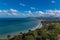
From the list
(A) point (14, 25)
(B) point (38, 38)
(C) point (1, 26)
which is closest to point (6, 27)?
(C) point (1, 26)

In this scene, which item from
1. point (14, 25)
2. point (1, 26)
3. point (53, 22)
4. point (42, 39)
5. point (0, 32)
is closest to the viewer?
point (42, 39)

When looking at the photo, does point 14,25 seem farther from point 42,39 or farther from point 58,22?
point 42,39

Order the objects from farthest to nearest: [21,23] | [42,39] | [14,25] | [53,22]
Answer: [21,23] → [14,25] → [53,22] → [42,39]

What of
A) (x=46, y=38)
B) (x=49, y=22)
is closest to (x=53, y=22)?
(x=49, y=22)

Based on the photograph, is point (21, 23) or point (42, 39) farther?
point (21, 23)

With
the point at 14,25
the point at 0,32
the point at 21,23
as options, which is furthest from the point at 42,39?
the point at 21,23

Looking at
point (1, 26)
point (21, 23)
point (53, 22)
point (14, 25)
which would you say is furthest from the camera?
point (21, 23)

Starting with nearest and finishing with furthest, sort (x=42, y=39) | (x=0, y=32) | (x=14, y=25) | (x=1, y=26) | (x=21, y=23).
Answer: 1. (x=42, y=39)
2. (x=0, y=32)
3. (x=1, y=26)
4. (x=14, y=25)
5. (x=21, y=23)

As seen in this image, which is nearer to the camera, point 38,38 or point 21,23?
point 38,38

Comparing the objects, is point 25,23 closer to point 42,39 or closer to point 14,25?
point 14,25
